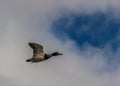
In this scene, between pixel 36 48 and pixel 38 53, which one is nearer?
pixel 38 53

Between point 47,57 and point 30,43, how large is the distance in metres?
6.16

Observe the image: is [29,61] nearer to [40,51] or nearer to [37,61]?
[37,61]

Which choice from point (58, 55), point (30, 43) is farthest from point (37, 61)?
point (58, 55)

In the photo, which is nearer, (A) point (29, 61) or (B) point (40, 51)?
(A) point (29, 61)

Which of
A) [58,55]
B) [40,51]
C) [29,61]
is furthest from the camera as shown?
[58,55]

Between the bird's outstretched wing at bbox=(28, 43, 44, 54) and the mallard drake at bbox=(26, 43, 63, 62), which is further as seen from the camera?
the bird's outstretched wing at bbox=(28, 43, 44, 54)

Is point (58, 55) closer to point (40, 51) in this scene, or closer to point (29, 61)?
point (40, 51)

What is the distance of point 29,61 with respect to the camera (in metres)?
73.2

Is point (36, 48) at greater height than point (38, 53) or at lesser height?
greater

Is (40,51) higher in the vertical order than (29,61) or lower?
higher

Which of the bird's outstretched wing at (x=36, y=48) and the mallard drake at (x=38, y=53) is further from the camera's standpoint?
the bird's outstretched wing at (x=36, y=48)

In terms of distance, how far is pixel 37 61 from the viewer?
74.3m

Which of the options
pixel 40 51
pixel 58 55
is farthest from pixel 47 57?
pixel 58 55

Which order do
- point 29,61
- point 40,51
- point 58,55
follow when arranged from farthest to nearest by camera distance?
point 58,55
point 40,51
point 29,61
